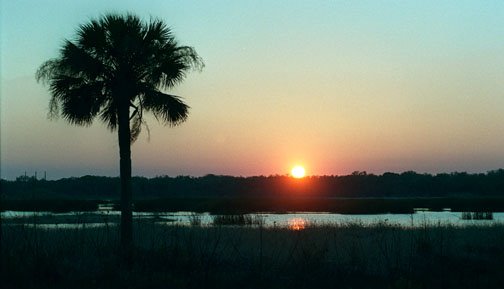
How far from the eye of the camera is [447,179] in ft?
383

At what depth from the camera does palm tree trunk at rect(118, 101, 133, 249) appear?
68.8ft

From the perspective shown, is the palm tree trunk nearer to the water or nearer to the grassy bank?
the water

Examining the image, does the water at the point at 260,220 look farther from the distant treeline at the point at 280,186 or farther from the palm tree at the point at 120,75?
the distant treeline at the point at 280,186

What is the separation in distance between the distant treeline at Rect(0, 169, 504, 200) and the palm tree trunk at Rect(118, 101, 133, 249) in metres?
88.1

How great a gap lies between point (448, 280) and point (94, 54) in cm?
1331

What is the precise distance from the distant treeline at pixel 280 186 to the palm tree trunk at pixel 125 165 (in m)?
88.1

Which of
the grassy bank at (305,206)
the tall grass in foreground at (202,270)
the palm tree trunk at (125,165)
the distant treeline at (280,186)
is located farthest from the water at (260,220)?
the distant treeline at (280,186)

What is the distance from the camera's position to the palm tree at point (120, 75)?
21.7 meters

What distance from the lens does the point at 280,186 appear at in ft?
420

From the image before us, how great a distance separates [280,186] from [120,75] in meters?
107

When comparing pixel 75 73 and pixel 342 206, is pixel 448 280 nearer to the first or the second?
pixel 75 73

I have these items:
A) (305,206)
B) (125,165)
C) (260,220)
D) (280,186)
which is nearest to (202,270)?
(125,165)

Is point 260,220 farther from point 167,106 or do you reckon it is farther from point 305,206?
point 305,206

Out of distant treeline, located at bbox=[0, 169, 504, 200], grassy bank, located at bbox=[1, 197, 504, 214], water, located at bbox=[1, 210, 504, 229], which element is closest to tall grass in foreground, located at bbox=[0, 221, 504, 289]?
water, located at bbox=[1, 210, 504, 229]
